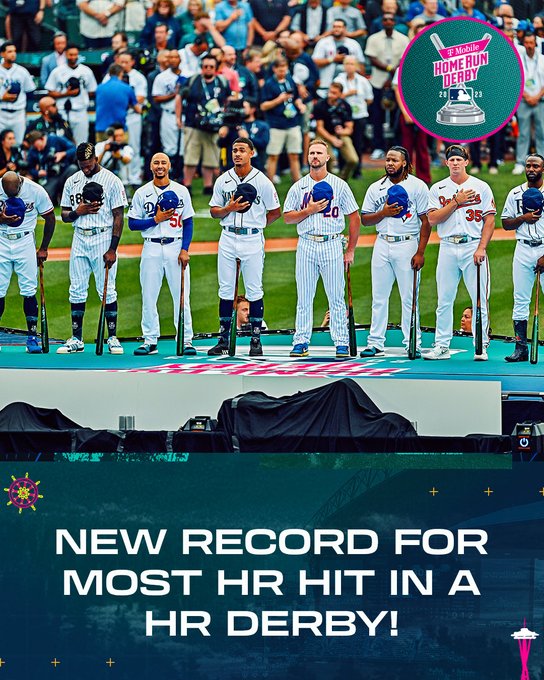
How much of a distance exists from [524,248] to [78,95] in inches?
404

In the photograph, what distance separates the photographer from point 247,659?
371 inches

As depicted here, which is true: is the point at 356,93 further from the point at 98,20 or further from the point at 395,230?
the point at 395,230

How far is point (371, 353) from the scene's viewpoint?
47.5 ft

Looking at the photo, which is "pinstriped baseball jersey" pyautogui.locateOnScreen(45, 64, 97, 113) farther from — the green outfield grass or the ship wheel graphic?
the ship wheel graphic

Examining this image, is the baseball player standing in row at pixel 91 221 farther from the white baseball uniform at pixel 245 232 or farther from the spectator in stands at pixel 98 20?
the spectator in stands at pixel 98 20

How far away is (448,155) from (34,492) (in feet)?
20.1

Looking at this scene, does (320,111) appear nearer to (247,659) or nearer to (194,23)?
(194,23)

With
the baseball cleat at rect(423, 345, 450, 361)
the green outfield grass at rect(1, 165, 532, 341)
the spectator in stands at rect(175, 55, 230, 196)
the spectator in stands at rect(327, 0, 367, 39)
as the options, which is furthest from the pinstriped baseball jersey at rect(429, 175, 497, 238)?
the spectator in stands at rect(327, 0, 367, 39)

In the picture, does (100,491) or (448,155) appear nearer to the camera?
(100,491)

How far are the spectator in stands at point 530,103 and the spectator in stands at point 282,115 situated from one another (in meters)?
3.04

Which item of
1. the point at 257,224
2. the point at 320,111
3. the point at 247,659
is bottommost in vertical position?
the point at 247,659

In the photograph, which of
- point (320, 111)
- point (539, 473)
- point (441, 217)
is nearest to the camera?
point (539, 473)

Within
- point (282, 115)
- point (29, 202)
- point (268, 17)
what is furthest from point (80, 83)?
point (29, 202)

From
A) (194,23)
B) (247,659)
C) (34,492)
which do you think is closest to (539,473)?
(247,659)
